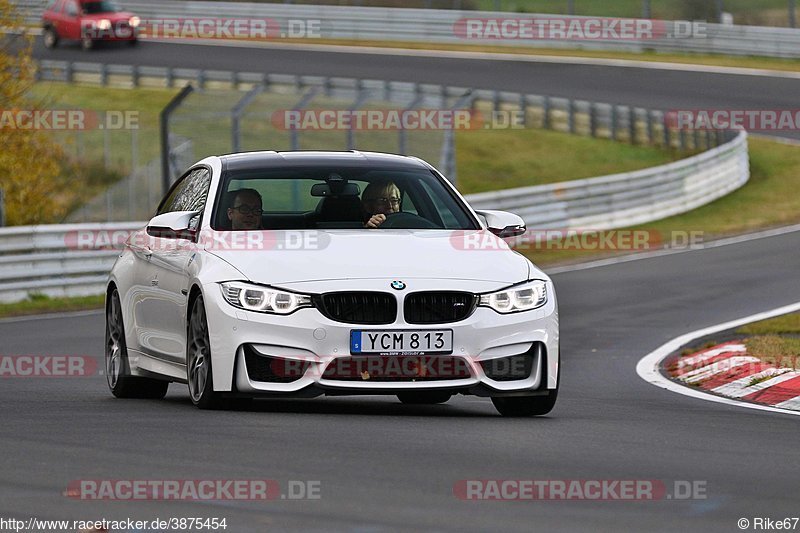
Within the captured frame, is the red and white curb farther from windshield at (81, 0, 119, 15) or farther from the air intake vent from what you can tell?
windshield at (81, 0, 119, 15)

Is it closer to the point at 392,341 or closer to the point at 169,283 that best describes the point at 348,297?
the point at 392,341

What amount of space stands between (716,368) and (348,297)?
484 cm

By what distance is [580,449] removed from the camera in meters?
7.85

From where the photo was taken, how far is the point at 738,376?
40.0 feet

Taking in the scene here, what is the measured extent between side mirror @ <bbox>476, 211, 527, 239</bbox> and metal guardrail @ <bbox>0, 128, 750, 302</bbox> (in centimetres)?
1186

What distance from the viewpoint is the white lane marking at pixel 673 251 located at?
24.0 meters

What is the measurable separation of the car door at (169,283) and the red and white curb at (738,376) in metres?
3.82

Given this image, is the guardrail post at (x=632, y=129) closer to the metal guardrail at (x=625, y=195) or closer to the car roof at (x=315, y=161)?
the metal guardrail at (x=625, y=195)

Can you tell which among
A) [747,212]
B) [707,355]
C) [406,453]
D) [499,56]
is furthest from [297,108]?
[499,56]

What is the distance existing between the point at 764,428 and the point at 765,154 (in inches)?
1199

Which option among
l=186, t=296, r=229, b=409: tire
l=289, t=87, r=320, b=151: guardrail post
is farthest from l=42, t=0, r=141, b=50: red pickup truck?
l=186, t=296, r=229, b=409: tire

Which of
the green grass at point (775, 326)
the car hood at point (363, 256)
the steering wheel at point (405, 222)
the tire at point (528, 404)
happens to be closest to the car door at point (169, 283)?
the car hood at point (363, 256)

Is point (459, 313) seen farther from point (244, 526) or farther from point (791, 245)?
point (791, 245)

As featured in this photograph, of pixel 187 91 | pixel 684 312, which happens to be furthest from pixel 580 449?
pixel 187 91
